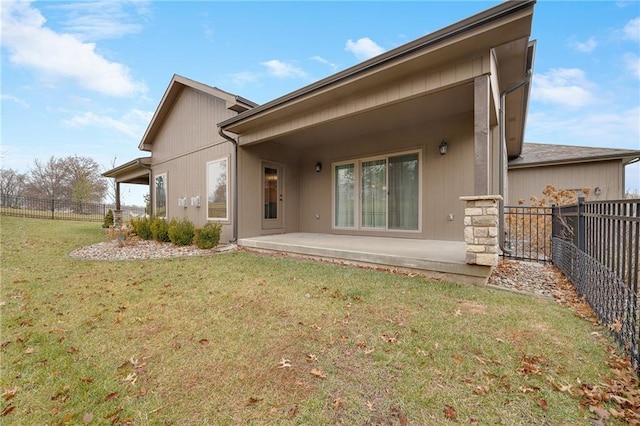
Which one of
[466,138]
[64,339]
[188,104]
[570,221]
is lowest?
[64,339]

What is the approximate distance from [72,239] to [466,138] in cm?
1176

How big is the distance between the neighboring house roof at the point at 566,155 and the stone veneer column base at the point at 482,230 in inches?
300

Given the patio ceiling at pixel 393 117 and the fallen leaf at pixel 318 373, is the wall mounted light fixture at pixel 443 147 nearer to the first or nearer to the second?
the patio ceiling at pixel 393 117

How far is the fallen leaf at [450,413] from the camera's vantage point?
1.49m

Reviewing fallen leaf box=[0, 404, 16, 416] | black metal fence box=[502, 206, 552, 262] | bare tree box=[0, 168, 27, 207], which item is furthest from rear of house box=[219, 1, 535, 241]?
bare tree box=[0, 168, 27, 207]

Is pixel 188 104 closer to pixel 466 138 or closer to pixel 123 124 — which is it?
pixel 466 138

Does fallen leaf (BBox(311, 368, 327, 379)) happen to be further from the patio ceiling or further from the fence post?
the patio ceiling

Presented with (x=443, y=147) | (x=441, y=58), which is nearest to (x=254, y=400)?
(x=441, y=58)

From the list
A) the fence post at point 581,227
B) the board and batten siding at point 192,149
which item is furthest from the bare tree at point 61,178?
the fence post at point 581,227

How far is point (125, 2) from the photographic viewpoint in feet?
23.2

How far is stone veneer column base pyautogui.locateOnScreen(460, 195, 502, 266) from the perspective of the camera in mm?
3506

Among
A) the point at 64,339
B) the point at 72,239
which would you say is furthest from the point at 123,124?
the point at 64,339

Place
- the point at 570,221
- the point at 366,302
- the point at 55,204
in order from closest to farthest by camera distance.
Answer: the point at 366,302, the point at 570,221, the point at 55,204

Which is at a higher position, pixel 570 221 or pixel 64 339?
pixel 570 221
